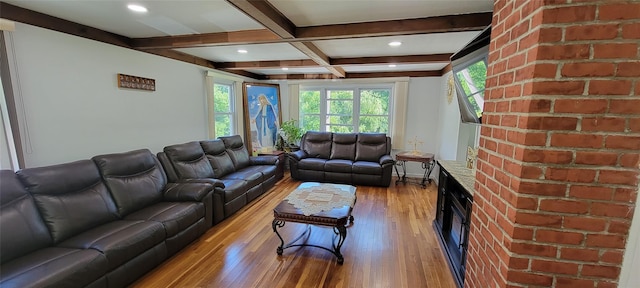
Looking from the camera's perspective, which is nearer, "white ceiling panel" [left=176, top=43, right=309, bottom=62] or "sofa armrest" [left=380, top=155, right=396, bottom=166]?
"white ceiling panel" [left=176, top=43, right=309, bottom=62]

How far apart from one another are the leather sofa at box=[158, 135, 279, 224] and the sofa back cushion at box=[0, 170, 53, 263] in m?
1.29

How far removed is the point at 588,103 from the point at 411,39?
211 cm

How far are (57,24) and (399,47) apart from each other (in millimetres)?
3540

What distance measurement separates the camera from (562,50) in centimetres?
97

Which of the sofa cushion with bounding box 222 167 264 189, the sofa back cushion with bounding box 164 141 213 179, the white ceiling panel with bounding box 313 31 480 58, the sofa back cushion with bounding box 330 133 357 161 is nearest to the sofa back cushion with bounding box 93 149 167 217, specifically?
the sofa back cushion with bounding box 164 141 213 179

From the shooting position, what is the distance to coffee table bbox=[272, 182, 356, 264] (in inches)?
92.2

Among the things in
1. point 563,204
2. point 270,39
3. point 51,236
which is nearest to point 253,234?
point 51,236

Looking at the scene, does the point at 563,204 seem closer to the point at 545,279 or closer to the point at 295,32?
the point at 545,279

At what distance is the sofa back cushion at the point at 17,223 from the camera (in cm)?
168

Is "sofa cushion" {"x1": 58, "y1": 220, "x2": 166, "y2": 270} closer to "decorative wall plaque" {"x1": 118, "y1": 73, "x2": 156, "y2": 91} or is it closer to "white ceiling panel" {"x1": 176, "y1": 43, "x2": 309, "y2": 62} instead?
"decorative wall plaque" {"x1": 118, "y1": 73, "x2": 156, "y2": 91}

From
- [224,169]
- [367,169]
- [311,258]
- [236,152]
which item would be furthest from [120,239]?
[367,169]

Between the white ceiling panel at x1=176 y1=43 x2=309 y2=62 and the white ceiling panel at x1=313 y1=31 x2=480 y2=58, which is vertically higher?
the white ceiling panel at x1=176 y1=43 x2=309 y2=62

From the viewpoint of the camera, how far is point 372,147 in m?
5.20

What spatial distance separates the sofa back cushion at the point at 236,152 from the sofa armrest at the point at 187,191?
4.46 feet
